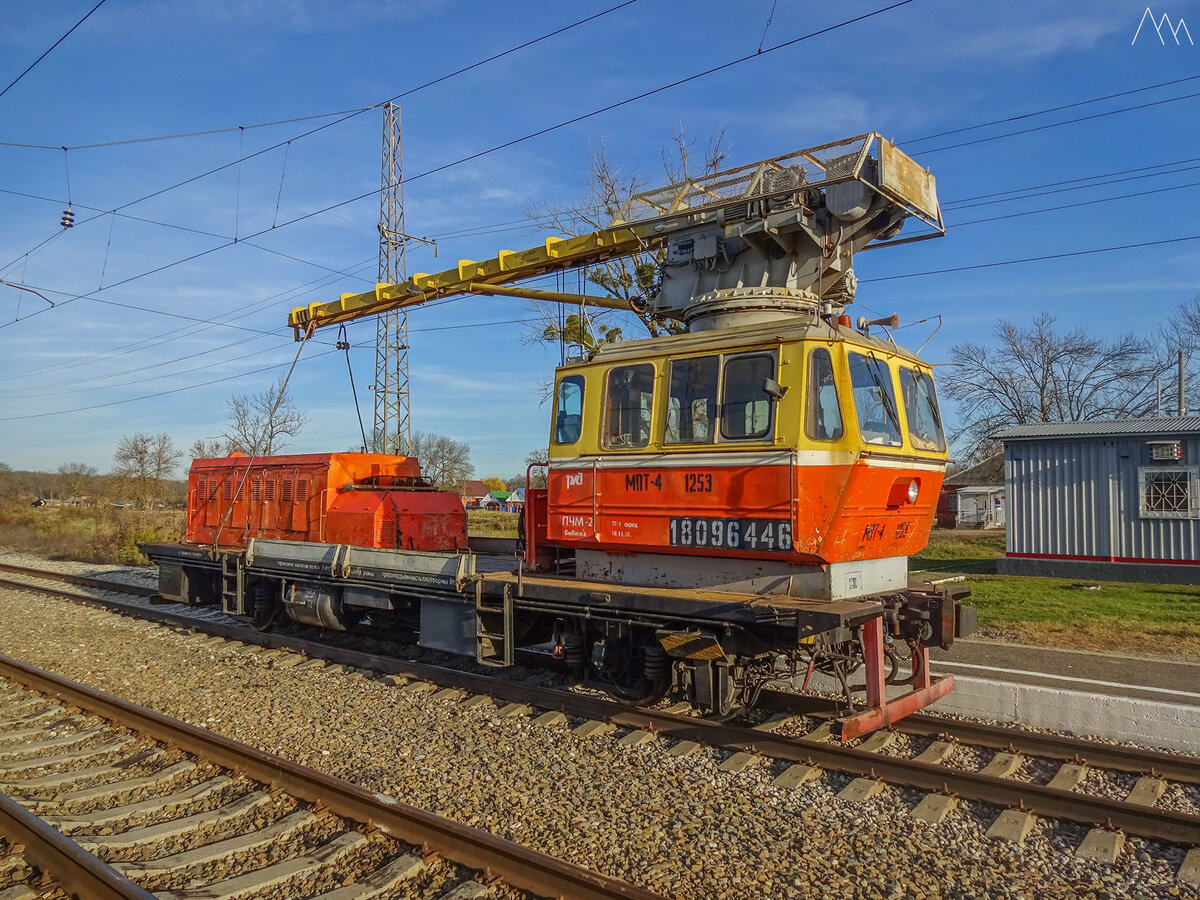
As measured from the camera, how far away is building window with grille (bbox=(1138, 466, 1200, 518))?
16938mm

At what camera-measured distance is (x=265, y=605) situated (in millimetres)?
12391

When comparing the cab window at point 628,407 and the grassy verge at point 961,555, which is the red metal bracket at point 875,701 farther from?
the grassy verge at point 961,555

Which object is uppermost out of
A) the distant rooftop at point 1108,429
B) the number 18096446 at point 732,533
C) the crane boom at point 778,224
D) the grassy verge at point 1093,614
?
the crane boom at point 778,224

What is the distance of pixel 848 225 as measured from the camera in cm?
823

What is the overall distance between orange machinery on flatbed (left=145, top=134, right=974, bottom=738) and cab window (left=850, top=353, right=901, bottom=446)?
0.07ft

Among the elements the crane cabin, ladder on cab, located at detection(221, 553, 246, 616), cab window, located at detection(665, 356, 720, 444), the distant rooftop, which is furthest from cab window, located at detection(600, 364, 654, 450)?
the distant rooftop

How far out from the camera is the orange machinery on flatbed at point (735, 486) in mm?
6660

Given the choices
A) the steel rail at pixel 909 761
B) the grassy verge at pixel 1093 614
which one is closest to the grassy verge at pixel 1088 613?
the grassy verge at pixel 1093 614

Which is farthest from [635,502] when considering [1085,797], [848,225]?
[1085,797]

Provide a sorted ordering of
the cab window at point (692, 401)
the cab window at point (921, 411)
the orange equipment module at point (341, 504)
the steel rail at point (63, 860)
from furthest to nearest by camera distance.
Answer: the orange equipment module at point (341, 504) → the cab window at point (921, 411) → the cab window at point (692, 401) → the steel rail at point (63, 860)

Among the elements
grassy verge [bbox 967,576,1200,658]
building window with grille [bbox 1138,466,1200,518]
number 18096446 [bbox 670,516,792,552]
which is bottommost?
grassy verge [bbox 967,576,1200,658]

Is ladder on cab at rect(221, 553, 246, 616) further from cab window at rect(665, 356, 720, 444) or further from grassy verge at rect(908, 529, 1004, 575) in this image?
grassy verge at rect(908, 529, 1004, 575)

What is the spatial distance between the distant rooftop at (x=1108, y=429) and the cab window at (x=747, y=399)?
14311 millimetres

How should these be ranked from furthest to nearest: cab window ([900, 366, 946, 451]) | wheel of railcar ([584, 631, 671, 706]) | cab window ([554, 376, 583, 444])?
cab window ([554, 376, 583, 444])
cab window ([900, 366, 946, 451])
wheel of railcar ([584, 631, 671, 706])
